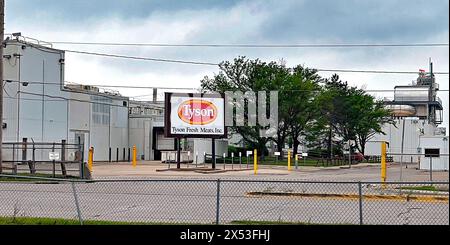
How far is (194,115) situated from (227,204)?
89.6 feet

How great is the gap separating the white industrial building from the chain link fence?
2096cm

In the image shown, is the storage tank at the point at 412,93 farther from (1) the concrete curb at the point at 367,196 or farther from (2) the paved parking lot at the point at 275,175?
(1) the concrete curb at the point at 367,196

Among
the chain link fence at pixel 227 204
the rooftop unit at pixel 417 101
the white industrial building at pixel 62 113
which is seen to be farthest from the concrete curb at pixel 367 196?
the rooftop unit at pixel 417 101

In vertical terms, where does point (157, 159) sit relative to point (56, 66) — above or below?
below

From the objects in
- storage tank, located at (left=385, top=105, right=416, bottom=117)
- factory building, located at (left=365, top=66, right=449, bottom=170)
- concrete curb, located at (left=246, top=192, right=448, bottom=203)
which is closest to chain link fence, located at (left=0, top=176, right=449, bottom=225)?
concrete curb, located at (left=246, top=192, right=448, bottom=203)

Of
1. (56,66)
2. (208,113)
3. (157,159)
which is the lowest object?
(157,159)

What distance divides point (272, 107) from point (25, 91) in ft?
91.7

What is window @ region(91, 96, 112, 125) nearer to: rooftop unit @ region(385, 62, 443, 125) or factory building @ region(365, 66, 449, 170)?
factory building @ region(365, 66, 449, 170)

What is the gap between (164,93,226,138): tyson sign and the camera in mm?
45062

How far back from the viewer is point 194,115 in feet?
149
